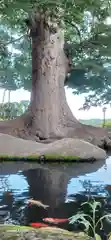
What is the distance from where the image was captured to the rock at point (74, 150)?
7074mm

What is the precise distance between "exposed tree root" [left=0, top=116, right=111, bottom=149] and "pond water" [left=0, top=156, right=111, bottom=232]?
4417 mm

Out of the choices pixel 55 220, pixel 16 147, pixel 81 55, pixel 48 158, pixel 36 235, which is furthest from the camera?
pixel 81 55

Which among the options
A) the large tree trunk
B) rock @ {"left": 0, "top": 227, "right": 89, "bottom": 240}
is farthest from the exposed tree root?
rock @ {"left": 0, "top": 227, "right": 89, "bottom": 240}

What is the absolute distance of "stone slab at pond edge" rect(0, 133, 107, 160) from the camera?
7.06m

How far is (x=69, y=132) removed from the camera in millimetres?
11141

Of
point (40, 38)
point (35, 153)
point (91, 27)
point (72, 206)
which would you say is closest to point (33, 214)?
point (72, 206)

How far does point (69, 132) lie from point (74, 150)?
4.07 metres

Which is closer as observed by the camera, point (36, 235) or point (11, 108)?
point (36, 235)

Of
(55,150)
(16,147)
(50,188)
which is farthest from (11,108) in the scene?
(50,188)

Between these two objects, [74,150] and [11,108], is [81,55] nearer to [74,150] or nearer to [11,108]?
[11,108]

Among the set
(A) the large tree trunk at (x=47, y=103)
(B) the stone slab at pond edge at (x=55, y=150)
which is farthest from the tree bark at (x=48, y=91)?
(B) the stone slab at pond edge at (x=55, y=150)

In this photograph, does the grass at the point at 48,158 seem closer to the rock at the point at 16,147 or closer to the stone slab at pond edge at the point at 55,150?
the stone slab at pond edge at the point at 55,150

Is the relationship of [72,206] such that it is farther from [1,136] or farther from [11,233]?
[1,136]

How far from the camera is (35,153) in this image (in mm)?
7152
